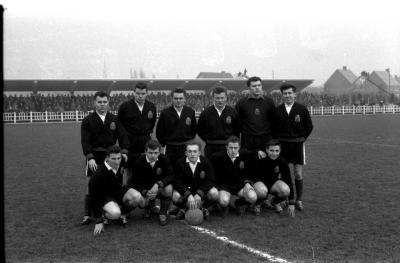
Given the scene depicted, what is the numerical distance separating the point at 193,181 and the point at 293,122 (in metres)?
1.54

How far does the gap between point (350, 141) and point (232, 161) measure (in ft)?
33.4

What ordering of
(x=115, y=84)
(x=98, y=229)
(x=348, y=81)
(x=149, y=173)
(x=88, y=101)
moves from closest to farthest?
(x=98, y=229), (x=149, y=173), (x=88, y=101), (x=115, y=84), (x=348, y=81)

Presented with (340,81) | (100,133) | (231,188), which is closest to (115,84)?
(100,133)

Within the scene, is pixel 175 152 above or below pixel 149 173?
above

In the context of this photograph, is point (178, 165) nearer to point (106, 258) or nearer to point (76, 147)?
point (106, 258)

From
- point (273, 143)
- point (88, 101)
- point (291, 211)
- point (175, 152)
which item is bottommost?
point (291, 211)

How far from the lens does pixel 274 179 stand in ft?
19.5

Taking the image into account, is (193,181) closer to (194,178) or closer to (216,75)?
(194,178)

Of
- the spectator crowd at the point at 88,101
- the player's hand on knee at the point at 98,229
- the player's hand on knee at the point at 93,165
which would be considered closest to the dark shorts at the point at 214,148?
the player's hand on knee at the point at 93,165

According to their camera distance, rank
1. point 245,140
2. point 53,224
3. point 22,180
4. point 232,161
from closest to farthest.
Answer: point 53,224 < point 232,161 < point 245,140 < point 22,180

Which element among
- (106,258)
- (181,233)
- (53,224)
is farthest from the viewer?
(53,224)

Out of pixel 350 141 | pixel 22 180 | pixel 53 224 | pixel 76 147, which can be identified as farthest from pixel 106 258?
pixel 350 141

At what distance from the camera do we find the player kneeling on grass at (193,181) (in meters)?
5.55

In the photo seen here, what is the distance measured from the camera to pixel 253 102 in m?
6.20
